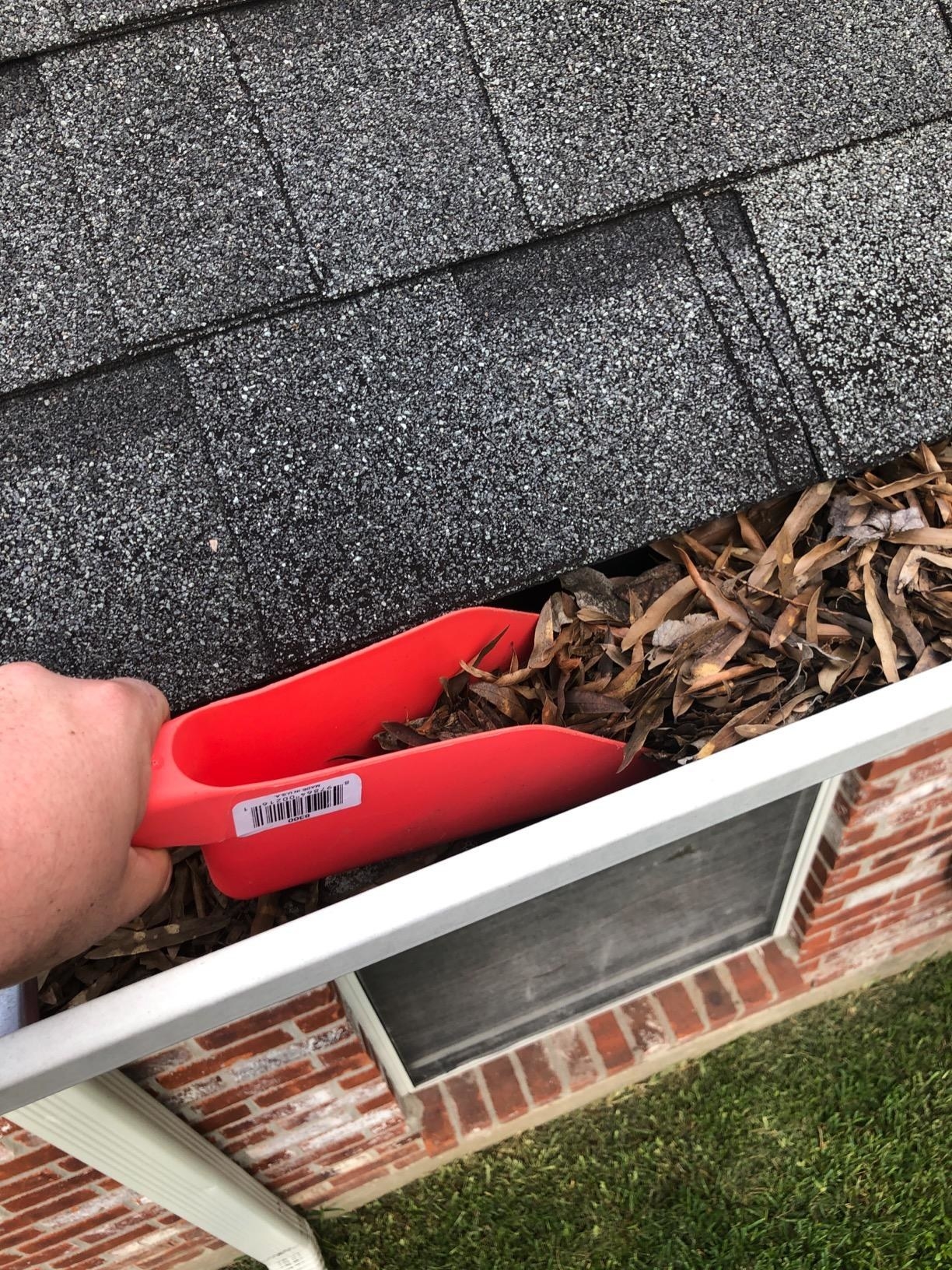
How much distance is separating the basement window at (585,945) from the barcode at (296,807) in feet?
2.71

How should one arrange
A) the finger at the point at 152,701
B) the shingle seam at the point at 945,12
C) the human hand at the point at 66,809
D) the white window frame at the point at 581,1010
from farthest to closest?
1. the white window frame at the point at 581,1010
2. the shingle seam at the point at 945,12
3. the finger at the point at 152,701
4. the human hand at the point at 66,809

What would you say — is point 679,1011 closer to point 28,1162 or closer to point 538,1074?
point 538,1074

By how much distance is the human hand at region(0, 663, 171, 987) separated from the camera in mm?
1003

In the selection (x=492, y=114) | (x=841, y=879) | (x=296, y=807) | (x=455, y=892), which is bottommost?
(x=841, y=879)

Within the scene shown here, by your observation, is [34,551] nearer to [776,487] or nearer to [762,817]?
[776,487]

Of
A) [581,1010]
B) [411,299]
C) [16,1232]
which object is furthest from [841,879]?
[16,1232]

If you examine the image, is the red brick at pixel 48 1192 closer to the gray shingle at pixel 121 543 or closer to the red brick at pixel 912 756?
the gray shingle at pixel 121 543

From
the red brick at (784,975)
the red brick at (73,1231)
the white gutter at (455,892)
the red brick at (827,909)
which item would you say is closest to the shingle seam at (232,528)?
the white gutter at (455,892)

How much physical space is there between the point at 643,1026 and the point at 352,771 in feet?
6.15

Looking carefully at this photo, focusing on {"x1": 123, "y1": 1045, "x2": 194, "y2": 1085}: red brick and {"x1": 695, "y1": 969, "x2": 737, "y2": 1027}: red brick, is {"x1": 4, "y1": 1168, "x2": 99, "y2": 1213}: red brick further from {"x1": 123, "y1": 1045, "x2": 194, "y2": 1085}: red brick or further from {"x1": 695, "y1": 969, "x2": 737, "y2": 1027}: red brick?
{"x1": 695, "y1": 969, "x2": 737, "y2": 1027}: red brick

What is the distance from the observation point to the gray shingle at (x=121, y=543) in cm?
133

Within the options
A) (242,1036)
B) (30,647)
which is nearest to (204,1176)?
(242,1036)

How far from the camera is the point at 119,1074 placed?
1715 millimetres

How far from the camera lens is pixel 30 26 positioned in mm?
1447
